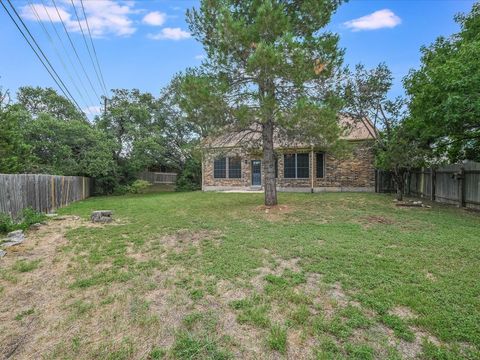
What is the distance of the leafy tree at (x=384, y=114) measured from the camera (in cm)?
1016

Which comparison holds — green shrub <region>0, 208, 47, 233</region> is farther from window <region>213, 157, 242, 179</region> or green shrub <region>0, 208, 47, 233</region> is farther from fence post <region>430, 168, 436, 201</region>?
fence post <region>430, 168, 436, 201</region>

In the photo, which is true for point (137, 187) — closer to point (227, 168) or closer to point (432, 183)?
point (227, 168)

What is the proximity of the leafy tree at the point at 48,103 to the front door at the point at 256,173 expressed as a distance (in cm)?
1332

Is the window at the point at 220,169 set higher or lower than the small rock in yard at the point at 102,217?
higher

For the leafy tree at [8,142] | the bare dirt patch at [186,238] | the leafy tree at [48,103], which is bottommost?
the bare dirt patch at [186,238]

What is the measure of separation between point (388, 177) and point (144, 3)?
1435 centimetres

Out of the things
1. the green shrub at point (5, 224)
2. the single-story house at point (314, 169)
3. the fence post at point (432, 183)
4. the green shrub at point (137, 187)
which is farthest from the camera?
the green shrub at point (137, 187)

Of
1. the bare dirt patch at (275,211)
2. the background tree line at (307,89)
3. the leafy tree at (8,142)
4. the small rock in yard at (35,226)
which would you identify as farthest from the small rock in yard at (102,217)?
the leafy tree at (8,142)

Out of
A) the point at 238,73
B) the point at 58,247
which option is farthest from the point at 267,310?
the point at 238,73

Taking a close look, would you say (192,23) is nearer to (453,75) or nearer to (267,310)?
(453,75)

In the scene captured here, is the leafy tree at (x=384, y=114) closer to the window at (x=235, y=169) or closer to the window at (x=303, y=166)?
the window at (x=303, y=166)

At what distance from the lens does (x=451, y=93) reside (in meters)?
6.98

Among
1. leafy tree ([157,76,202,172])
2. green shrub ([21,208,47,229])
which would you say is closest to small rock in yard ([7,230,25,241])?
green shrub ([21,208,47,229])

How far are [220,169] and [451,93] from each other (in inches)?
532
